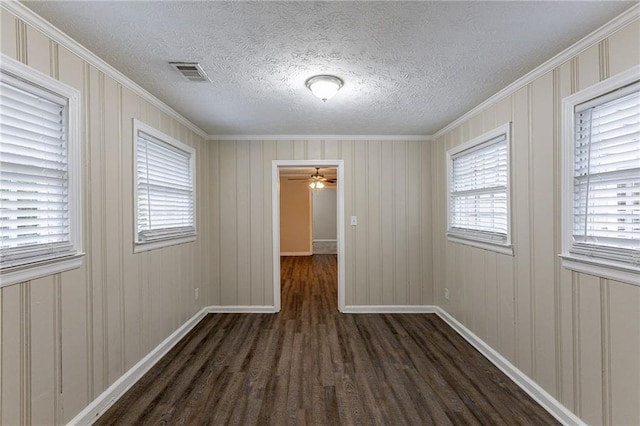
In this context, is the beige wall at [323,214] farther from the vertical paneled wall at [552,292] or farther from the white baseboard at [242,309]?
the vertical paneled wall at [552,292]

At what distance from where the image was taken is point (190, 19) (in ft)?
5.10

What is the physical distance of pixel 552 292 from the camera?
6.59ft

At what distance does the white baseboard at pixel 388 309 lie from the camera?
13.0 ft

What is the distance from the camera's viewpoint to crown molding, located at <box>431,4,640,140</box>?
151 cm

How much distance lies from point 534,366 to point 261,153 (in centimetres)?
355

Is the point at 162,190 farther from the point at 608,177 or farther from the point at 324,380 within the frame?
the point at 608,177

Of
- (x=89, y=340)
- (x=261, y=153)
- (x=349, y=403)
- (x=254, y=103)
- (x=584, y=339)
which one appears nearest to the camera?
(x=584, y=339)

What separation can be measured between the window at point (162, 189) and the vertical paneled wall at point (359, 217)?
0.59 metres

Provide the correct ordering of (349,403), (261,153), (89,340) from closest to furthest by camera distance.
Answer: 1. (89,340)
2. (349,403)
3. (261,153)

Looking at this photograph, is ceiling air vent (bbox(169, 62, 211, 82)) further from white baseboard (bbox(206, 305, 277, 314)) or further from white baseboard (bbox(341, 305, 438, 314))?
white baseboard (bbox(341, 305, 438, 314))

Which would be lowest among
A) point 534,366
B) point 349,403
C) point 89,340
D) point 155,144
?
point 349,403

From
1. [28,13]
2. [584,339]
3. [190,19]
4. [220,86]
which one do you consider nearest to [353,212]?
[220,86]

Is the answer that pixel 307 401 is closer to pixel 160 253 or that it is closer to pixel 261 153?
pixel 160 253

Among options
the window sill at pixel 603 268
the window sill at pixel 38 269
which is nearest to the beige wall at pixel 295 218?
the window sill at pixel 38 269
